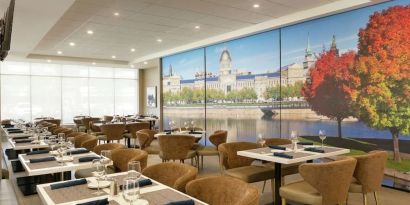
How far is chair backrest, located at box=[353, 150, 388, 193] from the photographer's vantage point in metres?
3.64

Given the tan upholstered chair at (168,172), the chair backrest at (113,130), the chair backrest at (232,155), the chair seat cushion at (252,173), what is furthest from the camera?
the chair backrest at (113,130)

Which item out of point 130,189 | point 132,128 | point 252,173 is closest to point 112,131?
point 132,128

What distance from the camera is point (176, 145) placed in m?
5.92

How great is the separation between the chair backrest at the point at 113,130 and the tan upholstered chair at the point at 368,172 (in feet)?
22.2

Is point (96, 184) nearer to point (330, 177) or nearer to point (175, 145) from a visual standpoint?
point (330, 177)

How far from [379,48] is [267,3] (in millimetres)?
2165

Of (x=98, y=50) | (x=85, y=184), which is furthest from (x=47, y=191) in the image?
(x=98, y=50)

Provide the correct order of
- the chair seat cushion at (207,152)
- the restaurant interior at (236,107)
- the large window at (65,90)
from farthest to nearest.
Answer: the large window at (65,90), the chair seat cushion at (207,152), the restaurant interior at (236,107)

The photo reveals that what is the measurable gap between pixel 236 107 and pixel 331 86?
3.09 meters

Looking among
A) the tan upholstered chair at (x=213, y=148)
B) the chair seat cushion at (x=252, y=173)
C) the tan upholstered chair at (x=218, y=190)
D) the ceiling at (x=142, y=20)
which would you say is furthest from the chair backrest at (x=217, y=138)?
the tan upholstered chair at (x=218, y=190)

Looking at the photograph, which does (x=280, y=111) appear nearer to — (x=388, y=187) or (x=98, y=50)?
(x=388, y=187)

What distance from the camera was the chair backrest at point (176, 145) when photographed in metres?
5.91

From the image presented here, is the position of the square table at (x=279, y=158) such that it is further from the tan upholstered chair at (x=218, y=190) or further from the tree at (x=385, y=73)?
the tree at (x=385, y=73)

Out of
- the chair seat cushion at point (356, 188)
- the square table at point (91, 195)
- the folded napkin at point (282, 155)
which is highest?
the folded napkin at point (282, 155)
